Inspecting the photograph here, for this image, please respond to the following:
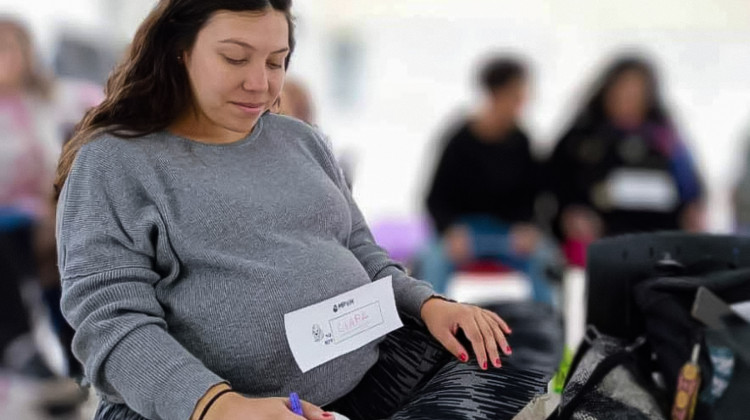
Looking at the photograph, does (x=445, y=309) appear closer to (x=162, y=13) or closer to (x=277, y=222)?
(x=277, y=222)

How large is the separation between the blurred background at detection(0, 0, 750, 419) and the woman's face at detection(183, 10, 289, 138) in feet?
10.8

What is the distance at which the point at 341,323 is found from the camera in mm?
948

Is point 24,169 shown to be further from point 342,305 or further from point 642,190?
point 642,190

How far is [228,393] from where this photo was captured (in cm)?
81

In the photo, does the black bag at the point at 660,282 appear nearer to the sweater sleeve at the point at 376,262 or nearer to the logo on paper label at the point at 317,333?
the sweater sleeve at the point at 376,262

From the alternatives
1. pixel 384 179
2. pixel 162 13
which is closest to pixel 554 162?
pixel 384 179

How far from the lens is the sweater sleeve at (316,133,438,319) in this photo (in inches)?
42.1

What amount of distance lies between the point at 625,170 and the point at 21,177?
2182mm

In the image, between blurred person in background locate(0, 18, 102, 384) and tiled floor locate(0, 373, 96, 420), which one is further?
blurred person in background locate(0, 18, 102, 384)

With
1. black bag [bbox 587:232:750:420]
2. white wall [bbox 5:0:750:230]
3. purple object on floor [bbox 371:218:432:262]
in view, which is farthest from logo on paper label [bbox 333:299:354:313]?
white wall [bbox 5:0:750:230]

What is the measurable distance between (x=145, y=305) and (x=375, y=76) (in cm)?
423

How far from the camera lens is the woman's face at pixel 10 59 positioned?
2.68m

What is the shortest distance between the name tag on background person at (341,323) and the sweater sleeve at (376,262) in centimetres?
6

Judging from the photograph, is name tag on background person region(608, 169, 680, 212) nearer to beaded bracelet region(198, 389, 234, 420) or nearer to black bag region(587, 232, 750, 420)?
black bag region(587, 232, 750, 420)
